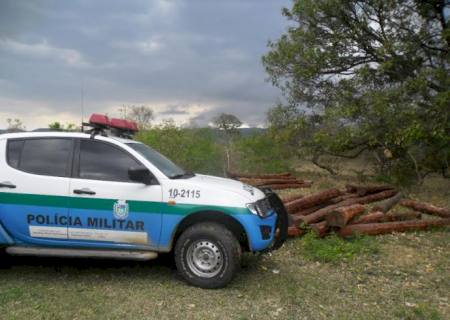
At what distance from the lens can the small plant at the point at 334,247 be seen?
6.27 metres

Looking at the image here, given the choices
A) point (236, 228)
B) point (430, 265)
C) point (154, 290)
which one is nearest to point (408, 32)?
point (430, 265)

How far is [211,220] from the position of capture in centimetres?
523

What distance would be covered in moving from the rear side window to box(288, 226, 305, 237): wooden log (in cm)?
386

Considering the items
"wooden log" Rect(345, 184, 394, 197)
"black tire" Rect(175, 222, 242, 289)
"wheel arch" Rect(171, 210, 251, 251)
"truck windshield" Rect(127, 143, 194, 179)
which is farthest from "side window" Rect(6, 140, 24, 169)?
"wooden log" Rect(345, 184, 394, 197)

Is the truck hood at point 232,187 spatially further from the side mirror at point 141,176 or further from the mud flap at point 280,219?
the side mirror at point 141,176

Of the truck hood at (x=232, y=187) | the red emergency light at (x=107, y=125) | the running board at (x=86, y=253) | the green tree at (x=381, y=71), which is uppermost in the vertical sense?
the green tree at (x=381, y=71)

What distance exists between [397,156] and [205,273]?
1156 centimetres

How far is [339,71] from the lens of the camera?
14.4m

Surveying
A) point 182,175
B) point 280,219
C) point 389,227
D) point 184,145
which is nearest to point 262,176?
point 184,145

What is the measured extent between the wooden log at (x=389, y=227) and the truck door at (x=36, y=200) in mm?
4489

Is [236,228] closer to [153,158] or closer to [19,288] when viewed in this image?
[153,158]

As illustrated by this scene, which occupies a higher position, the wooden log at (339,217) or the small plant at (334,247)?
the wooden log at (339,217)

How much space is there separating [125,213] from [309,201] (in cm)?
464

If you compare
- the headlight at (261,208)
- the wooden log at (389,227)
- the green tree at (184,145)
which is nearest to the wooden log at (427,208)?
the wooden log at (389,227)
